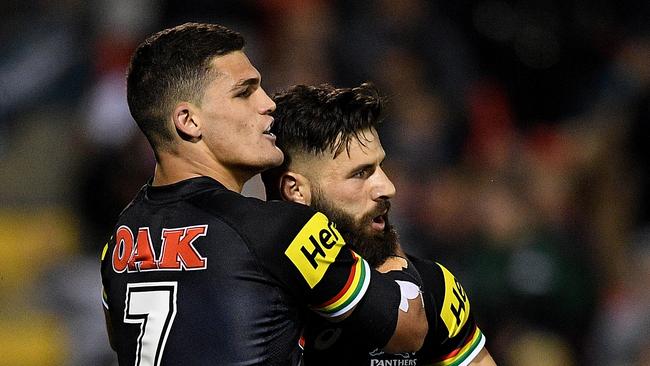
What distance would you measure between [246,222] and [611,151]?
175 inches

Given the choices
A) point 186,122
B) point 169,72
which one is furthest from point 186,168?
point 169,72

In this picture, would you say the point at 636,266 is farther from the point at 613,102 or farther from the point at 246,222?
the point at 246,222

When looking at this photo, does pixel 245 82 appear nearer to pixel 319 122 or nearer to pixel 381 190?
pixel 319 122

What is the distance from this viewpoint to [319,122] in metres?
3.17

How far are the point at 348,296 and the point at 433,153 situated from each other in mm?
3742

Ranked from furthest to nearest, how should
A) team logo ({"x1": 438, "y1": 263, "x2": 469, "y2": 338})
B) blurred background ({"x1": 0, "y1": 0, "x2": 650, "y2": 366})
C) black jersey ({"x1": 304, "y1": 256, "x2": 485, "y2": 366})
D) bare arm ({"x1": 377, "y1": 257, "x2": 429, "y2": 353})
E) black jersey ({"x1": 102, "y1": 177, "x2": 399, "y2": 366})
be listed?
blurred background ({"x1": 0, "y1": 0, "x2": 650, "y2": 366})
team logo ({"x1": 438, "y1": 263, "x2": 469, "y2": 338})
black jersey ({"x1": 304, "y1": 256, "x2": 485, "y2": 366})
bare arm ({"x1": 377, "y1": 257, "x2": 429, "y2": 353})
black jersey ({"x1": 102, "y1": 177, "x2": 399, "y2": 366})

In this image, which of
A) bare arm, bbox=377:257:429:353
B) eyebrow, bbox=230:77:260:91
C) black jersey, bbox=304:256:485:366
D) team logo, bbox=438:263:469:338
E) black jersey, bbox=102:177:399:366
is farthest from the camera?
team logo, bbox=438:263:469:338

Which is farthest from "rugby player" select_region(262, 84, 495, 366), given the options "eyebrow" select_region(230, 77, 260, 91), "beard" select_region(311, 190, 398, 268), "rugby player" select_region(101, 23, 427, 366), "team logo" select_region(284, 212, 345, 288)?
"team logo" select_region(284, 212, 345, 288)

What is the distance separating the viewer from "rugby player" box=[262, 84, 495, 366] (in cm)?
312

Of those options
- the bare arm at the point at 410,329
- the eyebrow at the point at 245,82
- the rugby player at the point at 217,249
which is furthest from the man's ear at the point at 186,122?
the bare arm at the point at 410,329

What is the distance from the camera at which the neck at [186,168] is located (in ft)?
9.27

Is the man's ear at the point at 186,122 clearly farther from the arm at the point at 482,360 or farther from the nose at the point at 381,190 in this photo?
the arm at the point at 482,360

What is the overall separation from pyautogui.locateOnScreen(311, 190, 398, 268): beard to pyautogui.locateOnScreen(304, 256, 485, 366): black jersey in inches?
4.8

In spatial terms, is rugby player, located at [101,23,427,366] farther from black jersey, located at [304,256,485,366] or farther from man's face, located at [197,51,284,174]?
black jersey, located at [304,256,485,366]
